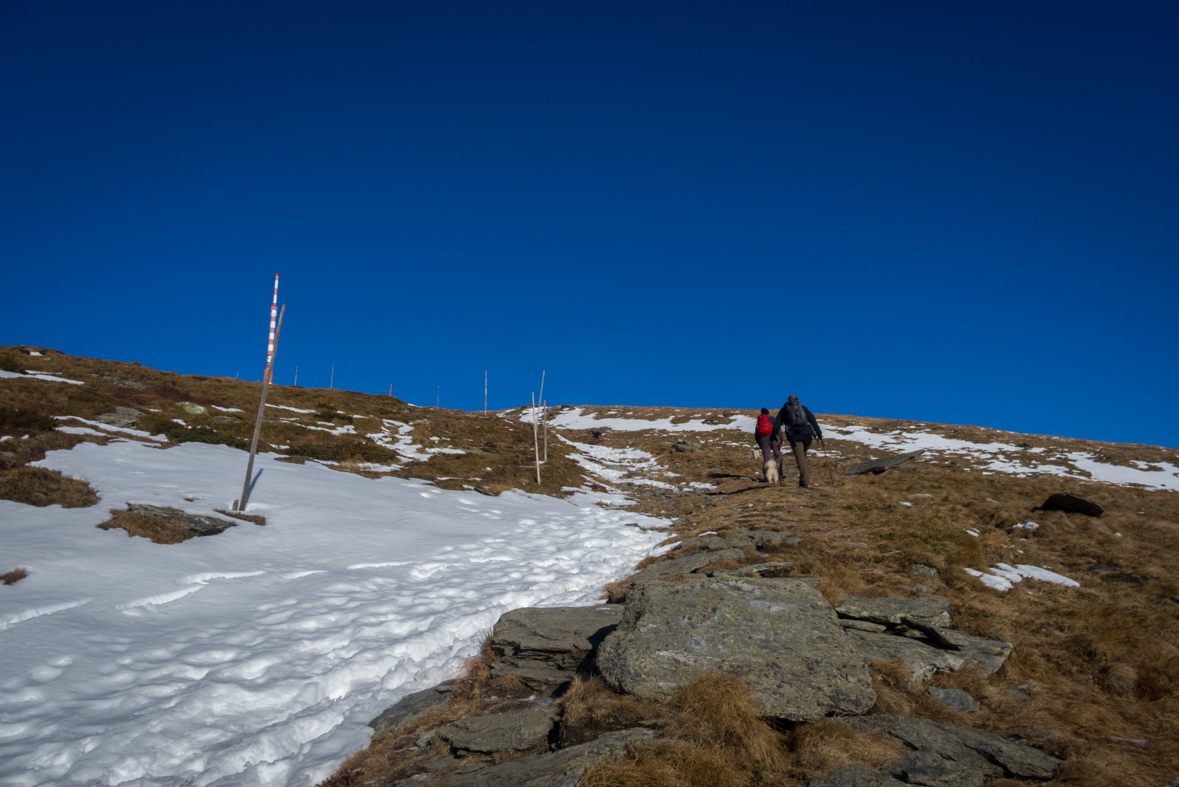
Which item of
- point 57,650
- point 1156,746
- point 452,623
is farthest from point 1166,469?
point 57,650

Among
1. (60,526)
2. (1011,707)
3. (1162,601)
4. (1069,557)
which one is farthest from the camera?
(1069,557)

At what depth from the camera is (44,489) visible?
411 inches

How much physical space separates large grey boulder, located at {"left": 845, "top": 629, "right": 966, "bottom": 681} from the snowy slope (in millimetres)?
4462

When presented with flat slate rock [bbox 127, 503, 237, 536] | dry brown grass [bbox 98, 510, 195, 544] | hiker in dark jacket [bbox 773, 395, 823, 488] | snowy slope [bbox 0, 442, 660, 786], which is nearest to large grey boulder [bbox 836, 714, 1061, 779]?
snowy slope [bbox 0, 442, 660, 786]

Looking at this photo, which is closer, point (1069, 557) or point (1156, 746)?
point (1156, 746)

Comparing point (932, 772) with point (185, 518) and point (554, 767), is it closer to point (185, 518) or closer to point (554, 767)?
point (554, 767)

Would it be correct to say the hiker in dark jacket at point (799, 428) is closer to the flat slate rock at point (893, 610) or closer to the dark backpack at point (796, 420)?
the dark backpack at point (796, 420)

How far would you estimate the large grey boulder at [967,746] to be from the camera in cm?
389

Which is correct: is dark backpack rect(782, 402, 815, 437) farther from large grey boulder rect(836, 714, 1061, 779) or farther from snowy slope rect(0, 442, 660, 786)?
large grey boulder rect(836, 714, 1061, 779)

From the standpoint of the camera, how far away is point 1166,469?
30188 millimetres

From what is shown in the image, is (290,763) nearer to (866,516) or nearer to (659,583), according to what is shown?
(659,583)

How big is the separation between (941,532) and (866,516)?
1.75 metres

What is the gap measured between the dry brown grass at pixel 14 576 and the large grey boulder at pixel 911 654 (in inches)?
415

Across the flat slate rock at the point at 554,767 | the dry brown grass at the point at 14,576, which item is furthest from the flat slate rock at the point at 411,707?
the dry brown grass at the point at 14,576
